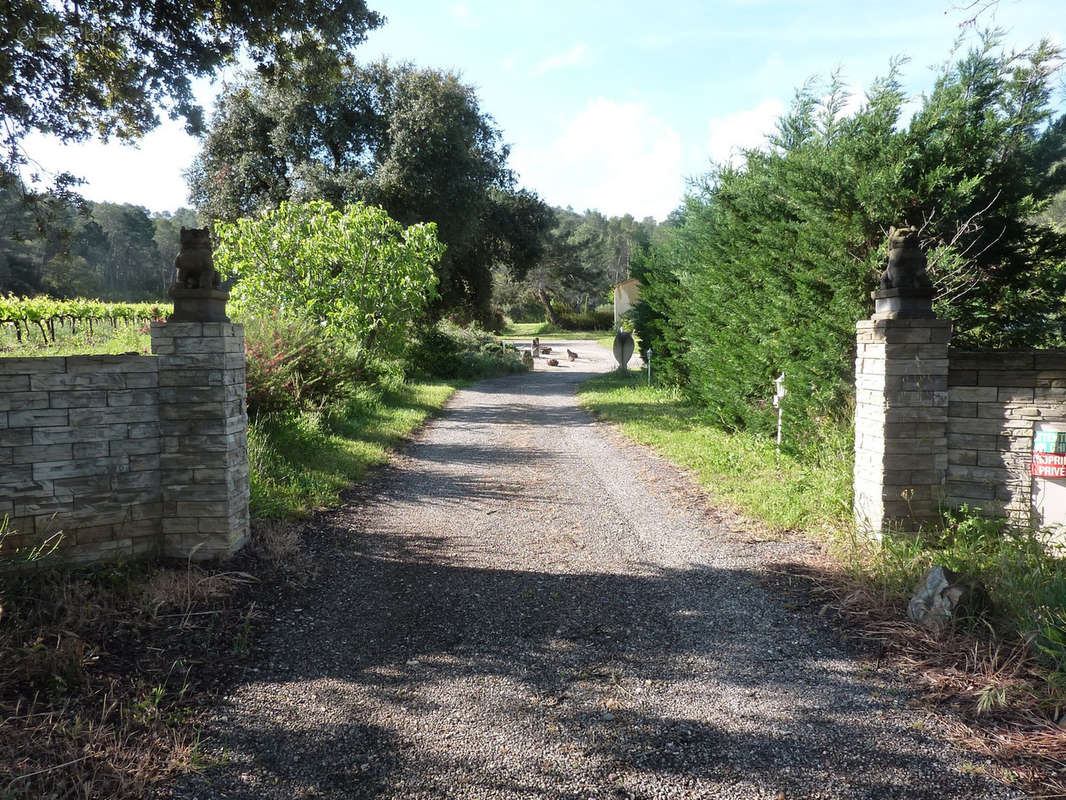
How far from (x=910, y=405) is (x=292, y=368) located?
319 inches

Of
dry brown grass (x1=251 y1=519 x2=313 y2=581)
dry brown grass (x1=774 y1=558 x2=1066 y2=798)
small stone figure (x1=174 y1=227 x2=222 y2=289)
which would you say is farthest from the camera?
dry brown grass (x1=251 y1=519 x2=313 y2=581)

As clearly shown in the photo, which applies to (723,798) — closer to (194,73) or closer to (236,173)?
(194,73)

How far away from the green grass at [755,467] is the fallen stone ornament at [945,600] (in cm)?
168

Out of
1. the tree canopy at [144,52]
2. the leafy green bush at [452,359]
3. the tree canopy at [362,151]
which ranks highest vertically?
the tree canopy at [362,151]

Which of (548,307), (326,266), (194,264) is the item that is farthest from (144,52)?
(548,307)

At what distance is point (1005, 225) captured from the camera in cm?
604

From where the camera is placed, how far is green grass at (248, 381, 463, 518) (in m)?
6.56

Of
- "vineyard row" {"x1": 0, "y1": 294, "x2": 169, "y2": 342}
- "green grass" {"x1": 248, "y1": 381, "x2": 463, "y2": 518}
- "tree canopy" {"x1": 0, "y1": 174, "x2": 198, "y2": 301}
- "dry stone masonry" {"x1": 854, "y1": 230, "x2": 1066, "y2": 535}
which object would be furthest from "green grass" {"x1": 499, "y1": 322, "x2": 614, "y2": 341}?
"dry stone masonry" {"x1": 854, "y1": 230, "x2": 1066, "y2": 535}

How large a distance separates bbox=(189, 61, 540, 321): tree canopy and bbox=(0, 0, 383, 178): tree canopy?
1186 centimetres

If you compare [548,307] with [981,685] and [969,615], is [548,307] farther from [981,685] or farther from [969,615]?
[981,685]

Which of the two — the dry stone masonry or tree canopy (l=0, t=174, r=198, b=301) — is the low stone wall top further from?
tree canopy (l=0, t=174, r=198, b=301)

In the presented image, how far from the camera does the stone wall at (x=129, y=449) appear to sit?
4.35 meters

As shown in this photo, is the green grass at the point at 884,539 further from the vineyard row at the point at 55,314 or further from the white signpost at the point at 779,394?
the vineyard row at the point at 55,314

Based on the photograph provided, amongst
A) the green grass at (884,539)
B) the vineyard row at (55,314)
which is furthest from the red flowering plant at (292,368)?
the green grass at (884,539)
